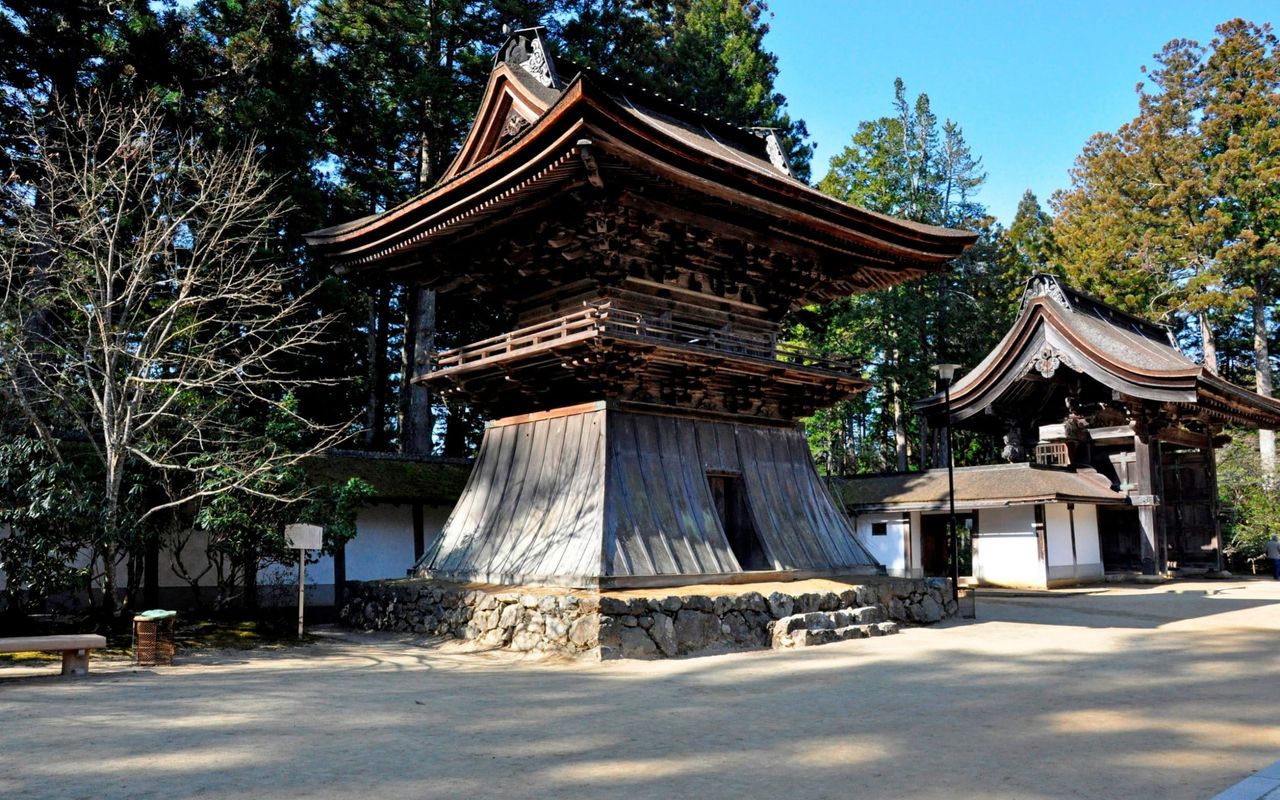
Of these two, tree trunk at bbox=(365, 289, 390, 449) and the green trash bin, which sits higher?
tree trunk at bbox=(365, 289, 390, 449)

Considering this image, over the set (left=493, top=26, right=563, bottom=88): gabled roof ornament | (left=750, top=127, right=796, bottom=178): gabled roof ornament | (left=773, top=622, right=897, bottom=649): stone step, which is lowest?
(left=773, top=622, right=897, bottom=649): stone step

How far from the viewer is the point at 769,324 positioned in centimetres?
1689

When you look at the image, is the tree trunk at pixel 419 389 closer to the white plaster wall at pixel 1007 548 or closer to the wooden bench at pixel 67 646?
the wooden bench at pixel 67 646

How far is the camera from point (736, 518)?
15.5m

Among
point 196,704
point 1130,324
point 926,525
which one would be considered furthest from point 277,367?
point 1130,324

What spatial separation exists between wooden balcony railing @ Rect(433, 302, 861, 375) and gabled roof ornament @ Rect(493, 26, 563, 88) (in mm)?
4413

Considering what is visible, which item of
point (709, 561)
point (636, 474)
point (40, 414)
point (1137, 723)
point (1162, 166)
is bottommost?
point (1137, 723)

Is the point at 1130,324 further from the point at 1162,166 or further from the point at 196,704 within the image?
the point at 196,704

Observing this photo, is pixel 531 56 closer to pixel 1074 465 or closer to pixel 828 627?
pixel 828 627

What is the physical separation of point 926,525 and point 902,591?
475 inches

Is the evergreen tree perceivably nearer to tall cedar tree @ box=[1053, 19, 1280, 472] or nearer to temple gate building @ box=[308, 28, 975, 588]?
tall cedar tree @ box=[1053, 19, 1280, 472]

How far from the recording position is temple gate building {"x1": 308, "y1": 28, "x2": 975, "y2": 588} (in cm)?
1282

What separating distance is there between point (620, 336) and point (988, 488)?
→ 15132 mm

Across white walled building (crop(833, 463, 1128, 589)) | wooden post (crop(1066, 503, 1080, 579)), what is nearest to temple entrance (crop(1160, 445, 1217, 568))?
white walled building (crop(833, 463, 1128, 589))
